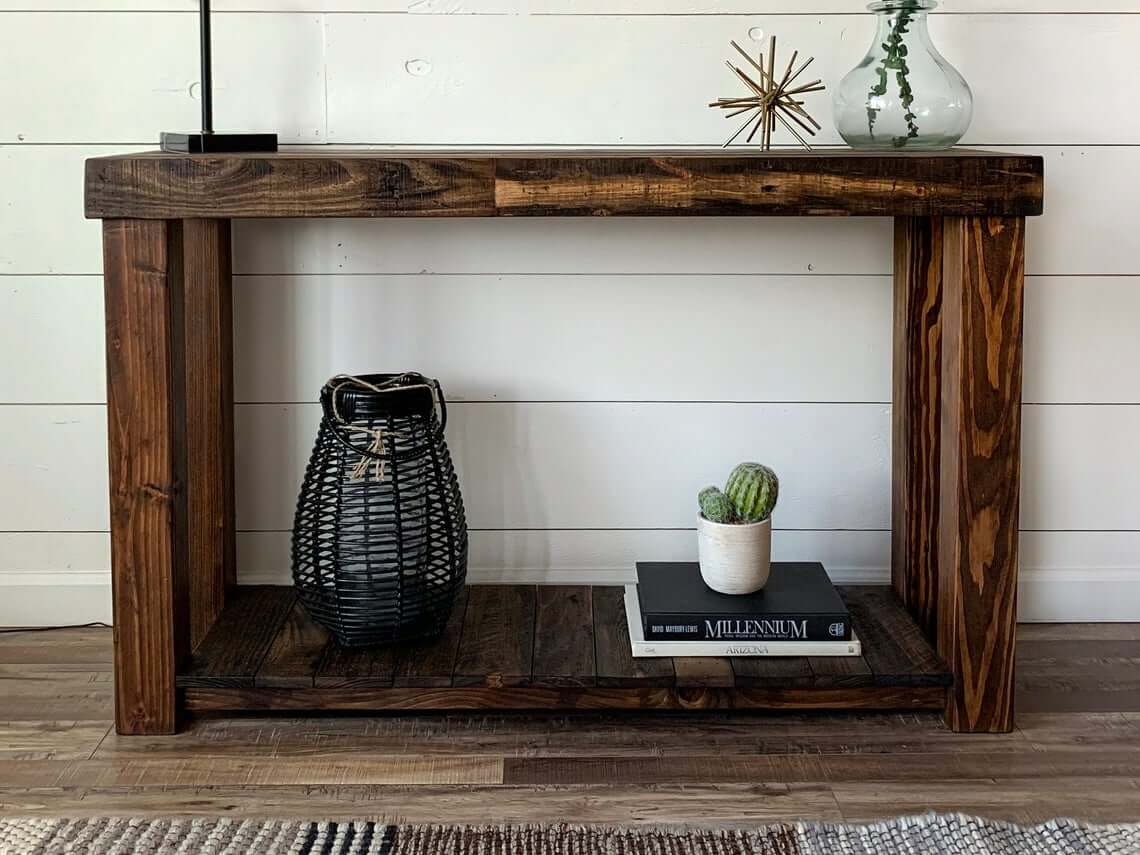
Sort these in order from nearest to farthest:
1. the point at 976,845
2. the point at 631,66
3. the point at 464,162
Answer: the point at 976,845 < the point at 464,162 < the point at 631,66

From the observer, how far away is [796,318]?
182cm

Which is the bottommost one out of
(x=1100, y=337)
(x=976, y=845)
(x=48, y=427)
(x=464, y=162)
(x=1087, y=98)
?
(x=976, y=845)

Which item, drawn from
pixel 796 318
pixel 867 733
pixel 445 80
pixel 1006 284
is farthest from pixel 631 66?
pixel 867 733

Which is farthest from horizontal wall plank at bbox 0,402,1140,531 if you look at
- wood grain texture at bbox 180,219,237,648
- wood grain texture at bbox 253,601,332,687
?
wood grain texture at bbox 253,601,332,687

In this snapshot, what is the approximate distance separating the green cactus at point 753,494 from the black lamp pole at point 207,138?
2.35 feet

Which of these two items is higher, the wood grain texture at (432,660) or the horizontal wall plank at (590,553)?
the horizontal wall plank at (590,553)

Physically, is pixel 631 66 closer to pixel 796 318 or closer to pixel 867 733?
pixel 796 318

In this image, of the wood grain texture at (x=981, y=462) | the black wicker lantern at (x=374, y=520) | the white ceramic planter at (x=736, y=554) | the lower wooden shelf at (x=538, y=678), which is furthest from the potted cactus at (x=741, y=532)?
the black wicker lantern at (x=374, y=520)

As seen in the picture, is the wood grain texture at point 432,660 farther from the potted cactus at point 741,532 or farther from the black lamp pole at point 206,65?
the black lamp pole at point 206,65

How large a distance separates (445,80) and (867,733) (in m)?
0.99

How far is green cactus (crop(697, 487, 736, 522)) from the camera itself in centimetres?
159

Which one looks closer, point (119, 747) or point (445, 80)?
point (119, 747)

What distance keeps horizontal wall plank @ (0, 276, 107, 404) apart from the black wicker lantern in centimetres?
43

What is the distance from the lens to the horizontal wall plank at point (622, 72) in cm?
174
